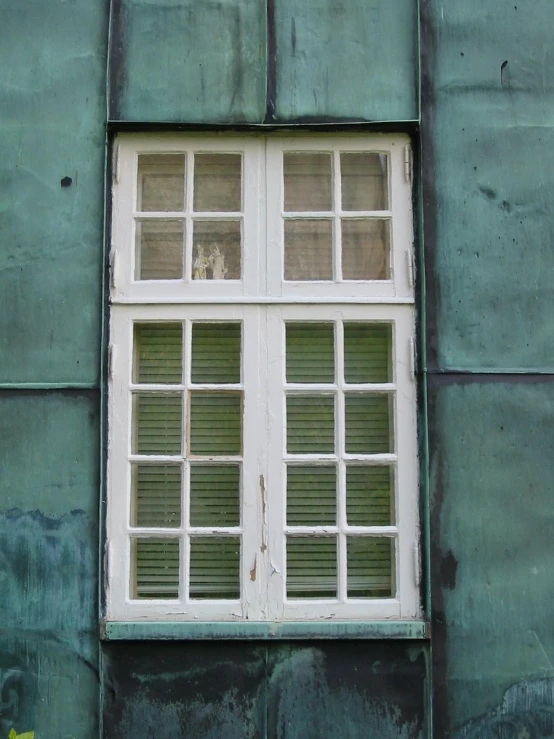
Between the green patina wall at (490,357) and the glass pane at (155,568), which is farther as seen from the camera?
the glass pane at (155,568)

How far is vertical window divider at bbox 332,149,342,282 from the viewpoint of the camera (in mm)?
4426

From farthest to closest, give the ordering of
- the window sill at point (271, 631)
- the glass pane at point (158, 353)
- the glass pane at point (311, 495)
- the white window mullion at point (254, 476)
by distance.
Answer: the glass pane at point (158, 353)
the glass pane at point (311, 495)
the white window mullion at point (254, 476)
the window sill at point (271, 631)

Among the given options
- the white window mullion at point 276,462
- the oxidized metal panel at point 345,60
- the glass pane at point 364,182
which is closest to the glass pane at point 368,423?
the white window mullion at point 276,462

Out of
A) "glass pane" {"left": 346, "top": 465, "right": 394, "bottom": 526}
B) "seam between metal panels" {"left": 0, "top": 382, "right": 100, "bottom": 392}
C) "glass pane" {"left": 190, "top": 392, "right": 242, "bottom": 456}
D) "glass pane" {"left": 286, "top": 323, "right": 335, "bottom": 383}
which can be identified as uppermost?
"glass pane" {"left": 286, "top": 323, "right": 335, "bottom": 383}

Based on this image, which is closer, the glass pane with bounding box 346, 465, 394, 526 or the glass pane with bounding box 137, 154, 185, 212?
the glass pane with bounding box 346, 465, 394, 526

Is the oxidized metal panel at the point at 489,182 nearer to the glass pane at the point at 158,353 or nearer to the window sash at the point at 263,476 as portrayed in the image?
the window sash at the point at 263,476

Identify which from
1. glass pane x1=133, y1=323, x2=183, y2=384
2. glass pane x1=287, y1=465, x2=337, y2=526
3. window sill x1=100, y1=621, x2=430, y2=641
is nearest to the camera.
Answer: window sill x1=100, y1=621, x2=430, y2=641

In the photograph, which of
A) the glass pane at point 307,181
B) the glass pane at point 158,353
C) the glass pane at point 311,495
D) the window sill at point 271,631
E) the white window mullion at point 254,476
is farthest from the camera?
the glass pane at point 307,181

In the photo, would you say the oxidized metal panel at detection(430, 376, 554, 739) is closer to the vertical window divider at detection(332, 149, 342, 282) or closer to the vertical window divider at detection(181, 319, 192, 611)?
the vertical window divider at detection(332, 149, 342, 282)

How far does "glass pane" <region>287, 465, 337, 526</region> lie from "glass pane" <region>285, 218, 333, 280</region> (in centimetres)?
94

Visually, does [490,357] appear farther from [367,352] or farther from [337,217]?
[337,217]

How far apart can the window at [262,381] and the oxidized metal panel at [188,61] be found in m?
0.15

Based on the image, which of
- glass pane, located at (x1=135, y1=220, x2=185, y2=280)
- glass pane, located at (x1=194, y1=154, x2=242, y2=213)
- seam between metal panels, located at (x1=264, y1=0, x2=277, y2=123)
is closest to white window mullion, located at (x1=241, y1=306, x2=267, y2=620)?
glass pane, located at (x1=135, y1=220, x2=185, y2=280)

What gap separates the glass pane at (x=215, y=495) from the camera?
14.1 ft
